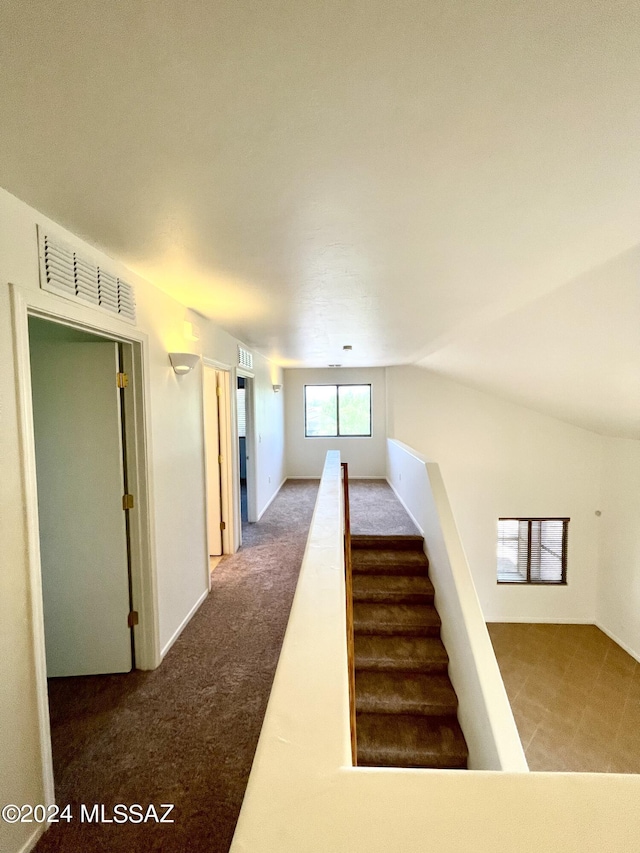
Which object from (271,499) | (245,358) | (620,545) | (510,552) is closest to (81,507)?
(245,358)

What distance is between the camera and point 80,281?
1.79 m

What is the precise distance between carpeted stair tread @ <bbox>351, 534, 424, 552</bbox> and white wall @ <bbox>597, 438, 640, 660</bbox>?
12.7ft

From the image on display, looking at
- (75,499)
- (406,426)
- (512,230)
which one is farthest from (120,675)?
(406,426)

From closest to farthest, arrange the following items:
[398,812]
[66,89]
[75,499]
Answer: [398,812] < [66,89] < [75,499]

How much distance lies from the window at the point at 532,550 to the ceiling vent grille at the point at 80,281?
696cm

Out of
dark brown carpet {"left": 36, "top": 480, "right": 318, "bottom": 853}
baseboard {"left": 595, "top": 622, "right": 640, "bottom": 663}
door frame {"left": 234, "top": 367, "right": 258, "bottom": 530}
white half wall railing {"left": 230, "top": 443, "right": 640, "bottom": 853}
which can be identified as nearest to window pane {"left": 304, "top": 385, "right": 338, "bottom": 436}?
door frame {"left": 234, "top": 367, "right": 258, "bottom": 530}

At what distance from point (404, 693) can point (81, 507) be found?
2876 mm

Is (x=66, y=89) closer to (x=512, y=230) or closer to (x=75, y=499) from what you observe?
(x=512, y=230)

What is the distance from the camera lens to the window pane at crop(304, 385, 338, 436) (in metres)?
8.20

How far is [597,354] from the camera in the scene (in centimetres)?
298

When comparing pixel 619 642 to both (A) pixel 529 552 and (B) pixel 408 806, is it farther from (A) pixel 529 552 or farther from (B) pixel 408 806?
(B) pixel 408 806

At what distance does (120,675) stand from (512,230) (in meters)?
3.32

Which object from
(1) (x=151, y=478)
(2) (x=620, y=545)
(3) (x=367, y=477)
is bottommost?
(2) (x=620, y=545)

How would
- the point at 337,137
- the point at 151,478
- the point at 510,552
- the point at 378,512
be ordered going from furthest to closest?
the point at 510,552, the point at 378,512, the point at 151,478, the point at 337,137
